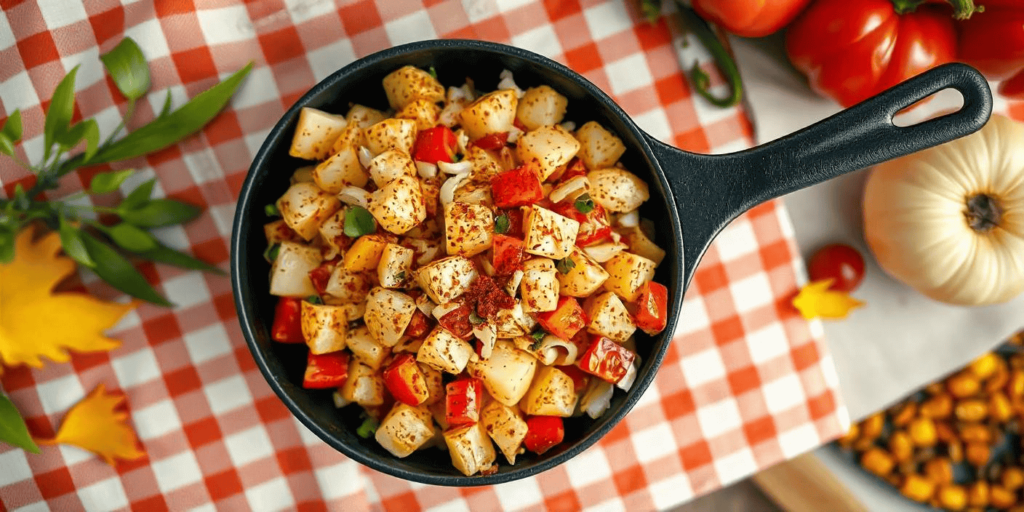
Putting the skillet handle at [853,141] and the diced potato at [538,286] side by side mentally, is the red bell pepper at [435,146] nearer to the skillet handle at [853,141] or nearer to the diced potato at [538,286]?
the diced potato at [538,286]

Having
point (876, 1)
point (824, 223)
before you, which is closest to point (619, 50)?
point (876, 1)

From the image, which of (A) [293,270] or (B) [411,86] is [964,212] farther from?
(A) [293,270]

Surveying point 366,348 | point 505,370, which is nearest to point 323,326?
point 366,348

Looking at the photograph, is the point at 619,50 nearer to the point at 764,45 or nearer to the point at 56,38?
the point at 764,45

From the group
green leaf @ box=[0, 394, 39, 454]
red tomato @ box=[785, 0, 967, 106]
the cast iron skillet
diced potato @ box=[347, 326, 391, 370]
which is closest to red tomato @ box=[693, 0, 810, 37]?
red tomato @ box=[785, 0, 967, 106]

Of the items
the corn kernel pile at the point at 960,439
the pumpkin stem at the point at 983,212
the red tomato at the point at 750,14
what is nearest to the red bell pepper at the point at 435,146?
the red tomato at the point at 750,14

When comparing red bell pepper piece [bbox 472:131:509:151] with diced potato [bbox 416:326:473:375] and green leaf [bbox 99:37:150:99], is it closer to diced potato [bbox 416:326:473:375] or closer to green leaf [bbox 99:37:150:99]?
diced potato [bbox 416:326:473:375]
